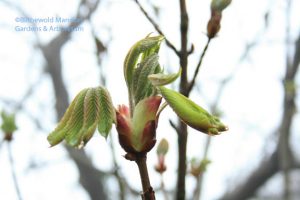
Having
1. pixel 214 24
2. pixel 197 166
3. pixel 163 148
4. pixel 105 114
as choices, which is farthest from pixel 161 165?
pixel 105 114

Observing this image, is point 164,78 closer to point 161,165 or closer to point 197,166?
point 161,165

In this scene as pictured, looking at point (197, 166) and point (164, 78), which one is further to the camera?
point (197, 166)

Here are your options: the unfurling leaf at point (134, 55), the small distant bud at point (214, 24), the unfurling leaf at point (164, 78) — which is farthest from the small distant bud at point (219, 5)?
the unfurling leaf at point (164, 78)

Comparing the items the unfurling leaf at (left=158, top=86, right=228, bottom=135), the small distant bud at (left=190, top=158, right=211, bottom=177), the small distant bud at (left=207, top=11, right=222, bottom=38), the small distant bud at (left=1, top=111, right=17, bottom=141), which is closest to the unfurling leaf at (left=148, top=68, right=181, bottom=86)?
the unfurling leaf at (left=158, top=86, right=228, bottom=135)

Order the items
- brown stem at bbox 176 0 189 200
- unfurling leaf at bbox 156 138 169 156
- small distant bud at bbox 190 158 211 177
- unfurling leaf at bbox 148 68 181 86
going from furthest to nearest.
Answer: small distant bud at bbox 190 158 211 177 < unfurling leaf at bbox 156 138 169 156 < brown stem at bbox 176 0 189 200 < unfurling leaf at bbox 148 68 181 86

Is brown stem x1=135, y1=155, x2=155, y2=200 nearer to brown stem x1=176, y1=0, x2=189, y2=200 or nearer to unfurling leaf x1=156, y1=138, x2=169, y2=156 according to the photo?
brown stem x1=176, y1=0, x2=189, y2=200

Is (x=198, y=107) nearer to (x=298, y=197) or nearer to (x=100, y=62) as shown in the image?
(x=100, y=62)

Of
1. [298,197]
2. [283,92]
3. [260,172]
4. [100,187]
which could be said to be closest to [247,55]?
[283,92]

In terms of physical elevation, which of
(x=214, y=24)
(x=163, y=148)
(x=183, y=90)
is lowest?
(x=163, y=148)
